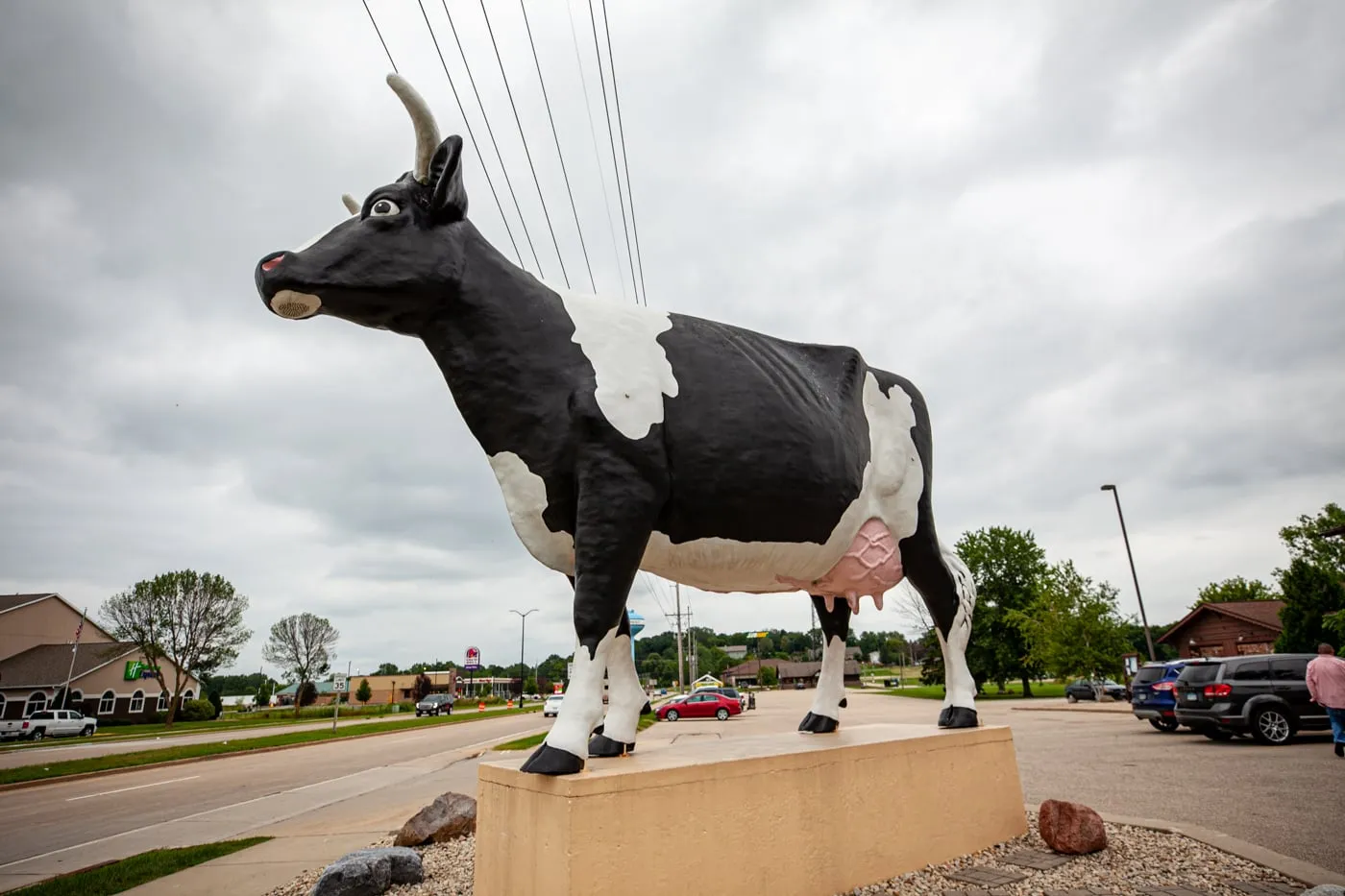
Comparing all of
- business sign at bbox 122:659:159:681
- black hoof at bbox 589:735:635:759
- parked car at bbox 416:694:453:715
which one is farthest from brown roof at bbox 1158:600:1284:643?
business sign at bbox 122:659:159:681

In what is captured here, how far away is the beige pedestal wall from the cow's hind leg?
1.05ft

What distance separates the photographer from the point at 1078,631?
29.1 m

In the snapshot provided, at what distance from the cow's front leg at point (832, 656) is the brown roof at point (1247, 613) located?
1372 inches

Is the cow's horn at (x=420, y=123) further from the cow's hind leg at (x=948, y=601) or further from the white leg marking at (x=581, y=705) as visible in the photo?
the cow's hind leg at (x=948, y=601)

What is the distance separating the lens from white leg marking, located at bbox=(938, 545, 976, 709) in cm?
454

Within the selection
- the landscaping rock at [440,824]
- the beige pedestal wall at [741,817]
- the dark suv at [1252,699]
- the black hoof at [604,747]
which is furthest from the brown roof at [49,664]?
the beige pedestal wall at [741,817]

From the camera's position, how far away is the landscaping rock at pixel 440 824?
18.2 feet

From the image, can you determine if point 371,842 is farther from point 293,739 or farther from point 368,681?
point 368,681

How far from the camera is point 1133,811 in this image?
5938 mm

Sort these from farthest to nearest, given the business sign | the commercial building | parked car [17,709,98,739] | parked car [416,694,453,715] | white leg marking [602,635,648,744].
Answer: parked car [416,694,453,715]
the business sign
the commercial building
parked car [17,709,98,739]
white leg marking [602,635,648,744]

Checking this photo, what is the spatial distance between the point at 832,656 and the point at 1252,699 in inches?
400

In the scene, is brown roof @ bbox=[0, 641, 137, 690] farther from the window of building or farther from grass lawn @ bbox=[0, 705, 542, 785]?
grass lawn @ bbox=[0, 705, 542, 785]

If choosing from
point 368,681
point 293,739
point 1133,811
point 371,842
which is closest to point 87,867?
point 371,842

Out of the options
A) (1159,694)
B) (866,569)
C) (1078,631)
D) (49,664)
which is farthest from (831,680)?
(49,664)
